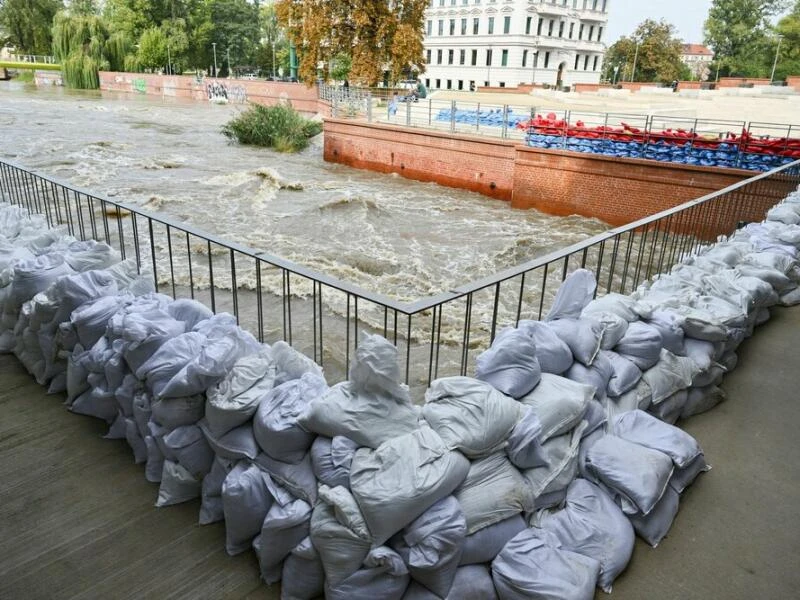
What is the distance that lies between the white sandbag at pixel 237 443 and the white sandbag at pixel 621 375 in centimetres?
188

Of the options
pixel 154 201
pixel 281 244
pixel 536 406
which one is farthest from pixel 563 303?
pixel 154 201

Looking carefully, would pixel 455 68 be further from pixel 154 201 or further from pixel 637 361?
pixel 637 361

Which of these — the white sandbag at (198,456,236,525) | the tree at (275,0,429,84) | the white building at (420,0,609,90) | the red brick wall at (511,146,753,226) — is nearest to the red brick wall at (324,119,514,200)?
the red brick wall at (511,146,753,226)

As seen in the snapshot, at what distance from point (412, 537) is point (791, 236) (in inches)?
212

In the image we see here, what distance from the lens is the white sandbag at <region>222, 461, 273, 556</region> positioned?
2.60 metres

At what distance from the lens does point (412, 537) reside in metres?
2.26

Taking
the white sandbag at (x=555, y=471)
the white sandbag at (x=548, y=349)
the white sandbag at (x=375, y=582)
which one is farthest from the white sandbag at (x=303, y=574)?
the white sandbag at (x=548, y=349)

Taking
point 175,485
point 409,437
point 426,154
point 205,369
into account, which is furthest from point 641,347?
point 426,154

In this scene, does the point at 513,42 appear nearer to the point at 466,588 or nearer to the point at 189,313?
the point at 189,313

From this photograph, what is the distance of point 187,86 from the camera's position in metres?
57.0

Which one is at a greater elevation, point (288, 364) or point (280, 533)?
point (288, 364)

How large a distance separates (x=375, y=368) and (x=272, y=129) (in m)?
26.2

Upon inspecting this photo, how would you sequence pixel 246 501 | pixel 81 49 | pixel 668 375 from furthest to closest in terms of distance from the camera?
pixel 81 49 → pixel 668 375 → pixel 246 501

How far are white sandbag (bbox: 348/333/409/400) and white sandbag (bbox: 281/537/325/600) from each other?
645mm
